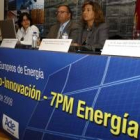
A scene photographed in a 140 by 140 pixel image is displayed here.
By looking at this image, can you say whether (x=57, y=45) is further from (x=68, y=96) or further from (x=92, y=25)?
(x=92, y=25)

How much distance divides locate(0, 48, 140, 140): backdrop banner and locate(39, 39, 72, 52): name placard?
Answer: 0.15 feet

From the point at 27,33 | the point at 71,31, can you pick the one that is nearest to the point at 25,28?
the point at 27,33

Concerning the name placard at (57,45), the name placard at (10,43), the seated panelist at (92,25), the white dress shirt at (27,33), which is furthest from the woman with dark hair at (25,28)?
the name placard at (57,45)

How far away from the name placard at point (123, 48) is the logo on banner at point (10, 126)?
41.8 inches

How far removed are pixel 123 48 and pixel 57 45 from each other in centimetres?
57

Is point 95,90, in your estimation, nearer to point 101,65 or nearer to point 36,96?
point 101,65

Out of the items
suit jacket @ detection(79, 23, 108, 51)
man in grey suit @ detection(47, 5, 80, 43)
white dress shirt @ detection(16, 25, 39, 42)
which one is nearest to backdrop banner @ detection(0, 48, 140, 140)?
suit jacket @ detection(79, 23, 108, 51)

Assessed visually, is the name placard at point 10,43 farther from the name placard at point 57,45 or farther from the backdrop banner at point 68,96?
the name placard at point 57,45

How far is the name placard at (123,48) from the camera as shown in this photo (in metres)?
1.26

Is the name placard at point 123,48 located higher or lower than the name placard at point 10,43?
higher

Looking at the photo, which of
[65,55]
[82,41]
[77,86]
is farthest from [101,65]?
[82,41]

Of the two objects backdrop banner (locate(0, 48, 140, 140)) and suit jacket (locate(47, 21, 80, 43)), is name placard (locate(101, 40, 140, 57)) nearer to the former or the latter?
backdrop banner (locate(0, 48, 140, 140))

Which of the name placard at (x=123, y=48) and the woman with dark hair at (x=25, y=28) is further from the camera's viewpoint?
the woman with dark hair at (x=25, y=28)

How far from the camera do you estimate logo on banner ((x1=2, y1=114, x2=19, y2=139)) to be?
2094mm
